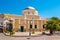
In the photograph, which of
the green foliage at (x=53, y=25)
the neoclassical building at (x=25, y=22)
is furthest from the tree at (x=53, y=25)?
the neoclassical building at (x=25, y=22)

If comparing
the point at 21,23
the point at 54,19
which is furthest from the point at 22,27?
the point at 54,19

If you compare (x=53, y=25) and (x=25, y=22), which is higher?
(x=25, y=22)

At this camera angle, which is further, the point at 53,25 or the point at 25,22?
the point at 25,22

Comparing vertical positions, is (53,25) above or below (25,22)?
below

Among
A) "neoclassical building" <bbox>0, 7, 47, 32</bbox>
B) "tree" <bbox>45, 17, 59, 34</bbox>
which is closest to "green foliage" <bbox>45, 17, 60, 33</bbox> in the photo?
"tree" <bbox>45, 17, 59, 34</bbox>

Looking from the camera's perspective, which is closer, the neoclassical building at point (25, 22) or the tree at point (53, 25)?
the tree at point (53, 25)

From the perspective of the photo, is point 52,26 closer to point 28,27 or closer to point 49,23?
point 49,23

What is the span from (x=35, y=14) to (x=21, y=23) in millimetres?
7662

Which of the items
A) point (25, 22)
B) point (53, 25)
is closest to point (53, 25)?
point (53, 25)

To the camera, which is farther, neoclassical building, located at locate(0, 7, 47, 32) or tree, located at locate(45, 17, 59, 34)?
neoclassical building, located at locate(0, 7, 47, 32)

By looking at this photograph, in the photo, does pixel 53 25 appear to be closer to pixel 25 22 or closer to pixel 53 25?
pixel 53 25

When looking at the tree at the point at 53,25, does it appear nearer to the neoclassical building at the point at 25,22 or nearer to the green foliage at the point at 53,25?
the green foliage at the point at 53,25

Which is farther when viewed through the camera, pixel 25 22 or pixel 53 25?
pixel 25 22

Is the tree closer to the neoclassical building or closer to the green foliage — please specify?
the green foliage
